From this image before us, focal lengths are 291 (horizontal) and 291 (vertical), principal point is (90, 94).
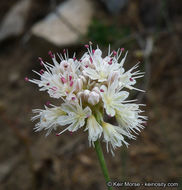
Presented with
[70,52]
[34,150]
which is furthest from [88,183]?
[70,52]

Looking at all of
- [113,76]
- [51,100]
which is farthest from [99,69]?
[51,100]

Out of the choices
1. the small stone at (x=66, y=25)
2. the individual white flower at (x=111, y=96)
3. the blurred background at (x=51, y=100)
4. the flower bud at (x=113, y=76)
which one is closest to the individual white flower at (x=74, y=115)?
the individual white flower at (x=111, y=96)

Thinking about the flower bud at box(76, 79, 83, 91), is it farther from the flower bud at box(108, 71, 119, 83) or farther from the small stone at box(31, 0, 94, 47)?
the small stone at box(31, 0, 94, 47)

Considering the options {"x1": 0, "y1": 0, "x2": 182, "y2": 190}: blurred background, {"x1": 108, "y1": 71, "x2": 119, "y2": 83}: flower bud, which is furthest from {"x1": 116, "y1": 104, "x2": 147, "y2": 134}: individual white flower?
{"x1": 0, "y1": 0, "x2": 182, "y2": 190}: blurred background

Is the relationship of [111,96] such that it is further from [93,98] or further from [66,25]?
[66,25]

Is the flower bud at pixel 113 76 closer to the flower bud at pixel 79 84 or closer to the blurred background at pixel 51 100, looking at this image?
the flower bud at pixel 79 84

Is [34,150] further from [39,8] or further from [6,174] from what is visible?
[39,8]
